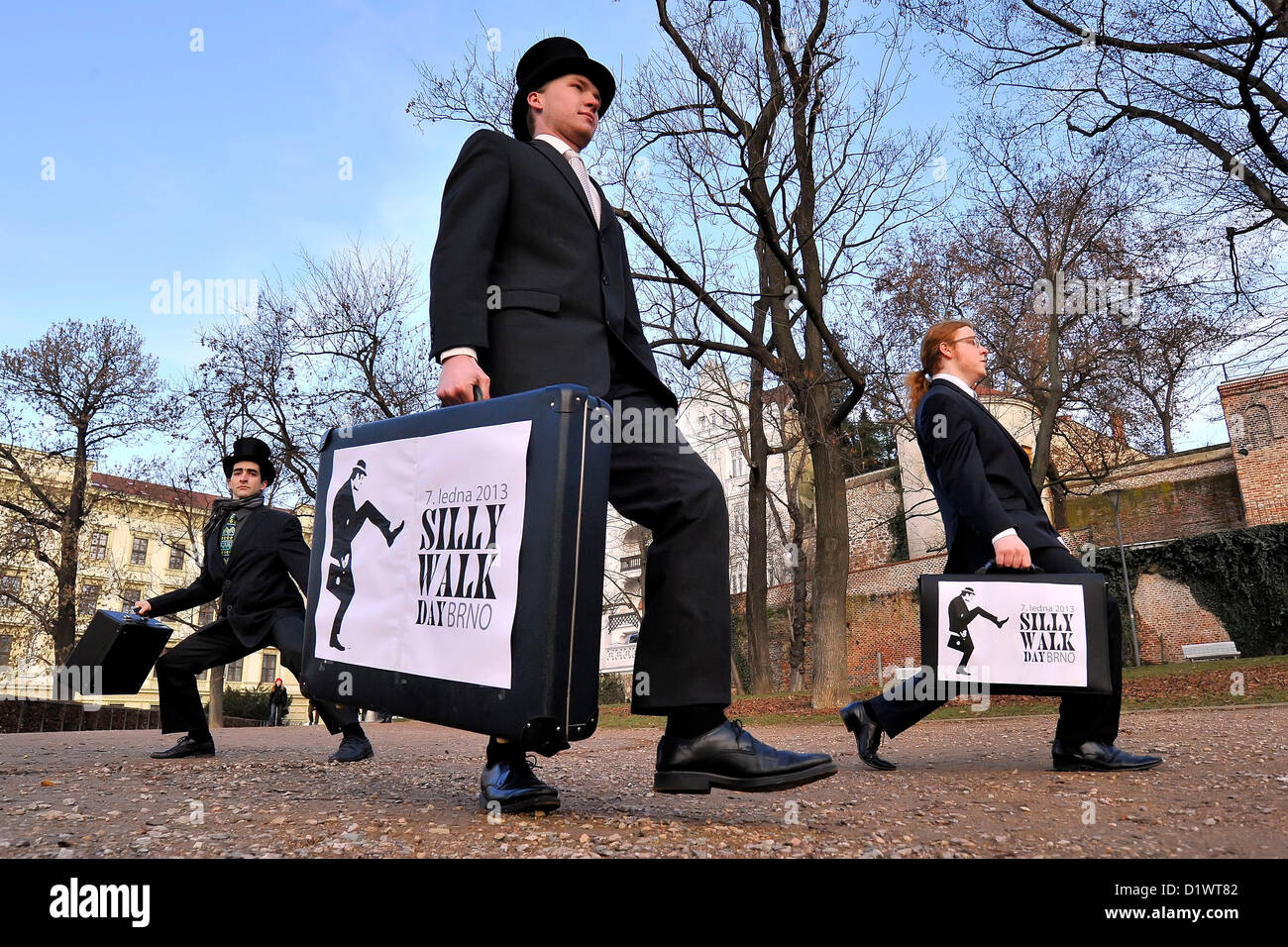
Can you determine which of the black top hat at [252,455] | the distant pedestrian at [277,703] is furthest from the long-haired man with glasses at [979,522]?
the distant pedestrian at [277,703]

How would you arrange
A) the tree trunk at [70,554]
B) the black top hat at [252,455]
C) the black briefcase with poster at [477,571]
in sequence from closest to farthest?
the black briefcase with poster at [477,571], the black top hat at [252,455], the tree trunk at [70,554]

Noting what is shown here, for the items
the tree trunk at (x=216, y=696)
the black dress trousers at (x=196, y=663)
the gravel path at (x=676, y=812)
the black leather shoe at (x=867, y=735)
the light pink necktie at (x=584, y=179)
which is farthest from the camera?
the tree trunk at (x=216, y=696)

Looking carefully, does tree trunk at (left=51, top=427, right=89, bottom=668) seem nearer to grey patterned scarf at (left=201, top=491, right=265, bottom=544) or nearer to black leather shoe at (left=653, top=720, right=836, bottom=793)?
grey patterned scarf at (left=201, top=491, right=265, bottom=544)

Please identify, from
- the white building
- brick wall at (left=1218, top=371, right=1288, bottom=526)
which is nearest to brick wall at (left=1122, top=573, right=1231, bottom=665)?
brick wall at (left=1218, top=371, right=1288, bottom=526)

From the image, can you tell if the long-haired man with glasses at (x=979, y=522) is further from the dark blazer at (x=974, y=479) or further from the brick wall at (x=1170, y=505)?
the brick wall at (x=1170, y=505)

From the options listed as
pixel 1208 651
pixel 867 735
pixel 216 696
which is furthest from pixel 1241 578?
pixel 216 696

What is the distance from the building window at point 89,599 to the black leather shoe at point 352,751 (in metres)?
26.5

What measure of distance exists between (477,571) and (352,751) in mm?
4145

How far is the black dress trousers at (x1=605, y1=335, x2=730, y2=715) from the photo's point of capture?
2.85 m

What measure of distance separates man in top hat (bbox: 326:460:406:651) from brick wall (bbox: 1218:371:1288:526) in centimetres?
3161

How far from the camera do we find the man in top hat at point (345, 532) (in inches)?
123

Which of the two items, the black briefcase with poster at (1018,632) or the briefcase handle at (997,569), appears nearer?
the black briefcase with poster at (1018,632)

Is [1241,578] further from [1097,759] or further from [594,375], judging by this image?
[594,375]
